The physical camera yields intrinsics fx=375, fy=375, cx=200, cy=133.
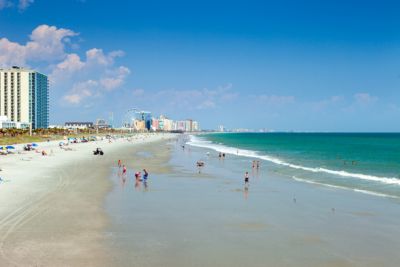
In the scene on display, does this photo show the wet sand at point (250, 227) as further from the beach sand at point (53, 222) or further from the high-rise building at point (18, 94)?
the high-rise building at point (18, 94)

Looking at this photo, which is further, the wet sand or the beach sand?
the wet sand

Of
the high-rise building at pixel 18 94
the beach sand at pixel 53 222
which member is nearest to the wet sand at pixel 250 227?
the beach sand at pixel 53 222

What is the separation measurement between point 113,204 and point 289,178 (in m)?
18.9

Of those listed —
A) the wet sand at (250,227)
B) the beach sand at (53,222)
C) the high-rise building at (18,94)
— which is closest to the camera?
the beach sand at (53,222)

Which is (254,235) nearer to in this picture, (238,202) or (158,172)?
(238,202)

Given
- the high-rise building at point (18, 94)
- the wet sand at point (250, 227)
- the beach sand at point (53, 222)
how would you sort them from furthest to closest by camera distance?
the high-rise building at point (18, 94), the wet sand at point (250, 227), the beach sand at point (53, 222)

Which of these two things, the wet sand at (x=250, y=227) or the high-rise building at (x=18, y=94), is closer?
the wet sand at (x=250, y=227)

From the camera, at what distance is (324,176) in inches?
1465

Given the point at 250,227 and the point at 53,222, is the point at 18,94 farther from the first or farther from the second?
the point at 250,227

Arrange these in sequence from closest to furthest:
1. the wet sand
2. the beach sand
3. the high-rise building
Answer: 1. the beach sand
2. the wet sand
3. the high-rise building

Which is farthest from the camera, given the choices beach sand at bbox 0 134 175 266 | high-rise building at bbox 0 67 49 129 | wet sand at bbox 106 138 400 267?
high-rise building at bbox 0 67 49 129

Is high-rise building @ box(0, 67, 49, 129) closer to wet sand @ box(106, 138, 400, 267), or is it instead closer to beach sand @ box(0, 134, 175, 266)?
beach sand @ box(0, 134, 175, 266)

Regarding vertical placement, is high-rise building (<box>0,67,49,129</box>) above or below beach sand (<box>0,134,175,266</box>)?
above

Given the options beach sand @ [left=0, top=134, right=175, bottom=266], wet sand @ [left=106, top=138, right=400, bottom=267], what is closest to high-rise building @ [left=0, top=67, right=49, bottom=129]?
beach sand @ [left=0, top=134, right=175, bottom=266]
